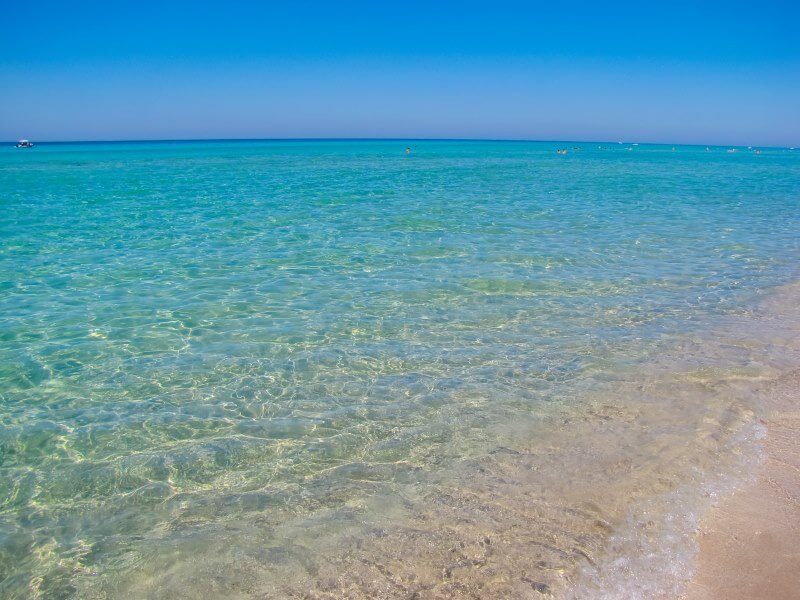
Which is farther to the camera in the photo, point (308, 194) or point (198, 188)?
point (198, 188)

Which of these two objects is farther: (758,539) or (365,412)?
(365,412)

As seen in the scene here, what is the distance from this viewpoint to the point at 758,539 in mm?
4020

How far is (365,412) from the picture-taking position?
6.16 metres

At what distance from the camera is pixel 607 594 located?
3.55 m

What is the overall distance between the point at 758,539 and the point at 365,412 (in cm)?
374

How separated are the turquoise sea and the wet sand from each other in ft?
0.66

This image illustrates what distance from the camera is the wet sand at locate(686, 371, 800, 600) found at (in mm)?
3576

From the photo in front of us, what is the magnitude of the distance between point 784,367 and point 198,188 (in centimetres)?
2808

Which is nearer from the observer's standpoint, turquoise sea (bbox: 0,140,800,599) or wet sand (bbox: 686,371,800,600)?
wet sand (bbox: 686,371,800,600)

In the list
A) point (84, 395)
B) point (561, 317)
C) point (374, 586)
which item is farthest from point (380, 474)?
point (561, 317)

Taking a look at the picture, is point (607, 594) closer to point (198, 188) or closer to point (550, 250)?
point (550, 250)

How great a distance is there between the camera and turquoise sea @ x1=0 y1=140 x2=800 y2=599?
4.02 meters

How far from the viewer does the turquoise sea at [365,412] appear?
4023 millimetres

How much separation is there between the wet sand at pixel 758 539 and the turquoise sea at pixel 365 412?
0.20m
